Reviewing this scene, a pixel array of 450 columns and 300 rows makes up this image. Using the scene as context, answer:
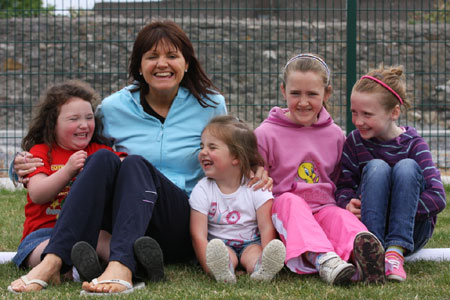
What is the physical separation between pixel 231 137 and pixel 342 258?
80 centimetres

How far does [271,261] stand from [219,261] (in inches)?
8.7

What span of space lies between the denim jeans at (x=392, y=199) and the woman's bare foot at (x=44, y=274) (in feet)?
4.65

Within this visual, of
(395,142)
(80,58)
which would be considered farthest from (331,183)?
(80,58)

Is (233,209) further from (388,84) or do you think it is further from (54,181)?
(388,84)

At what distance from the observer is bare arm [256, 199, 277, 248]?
10.1 ft

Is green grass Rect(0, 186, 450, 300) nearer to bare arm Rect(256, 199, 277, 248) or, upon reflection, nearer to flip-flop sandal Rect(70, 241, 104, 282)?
flip-flop sandal Rect(70, 241, 104, 282)

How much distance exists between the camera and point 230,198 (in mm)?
3152

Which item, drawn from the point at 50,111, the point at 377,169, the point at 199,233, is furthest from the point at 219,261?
the point at 50,111

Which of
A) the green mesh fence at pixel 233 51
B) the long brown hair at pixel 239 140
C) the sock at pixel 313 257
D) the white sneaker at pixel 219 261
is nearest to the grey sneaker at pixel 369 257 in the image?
the sock at pixel 313 257

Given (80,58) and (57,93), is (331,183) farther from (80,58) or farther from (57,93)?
(80,58)

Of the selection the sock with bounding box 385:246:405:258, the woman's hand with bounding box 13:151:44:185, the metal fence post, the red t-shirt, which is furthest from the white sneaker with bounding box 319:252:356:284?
the metal fence post

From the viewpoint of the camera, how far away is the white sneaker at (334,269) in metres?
2.64

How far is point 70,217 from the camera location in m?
2.71

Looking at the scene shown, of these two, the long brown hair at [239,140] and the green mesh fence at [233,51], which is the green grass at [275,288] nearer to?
the long brown hair at [239,140]
